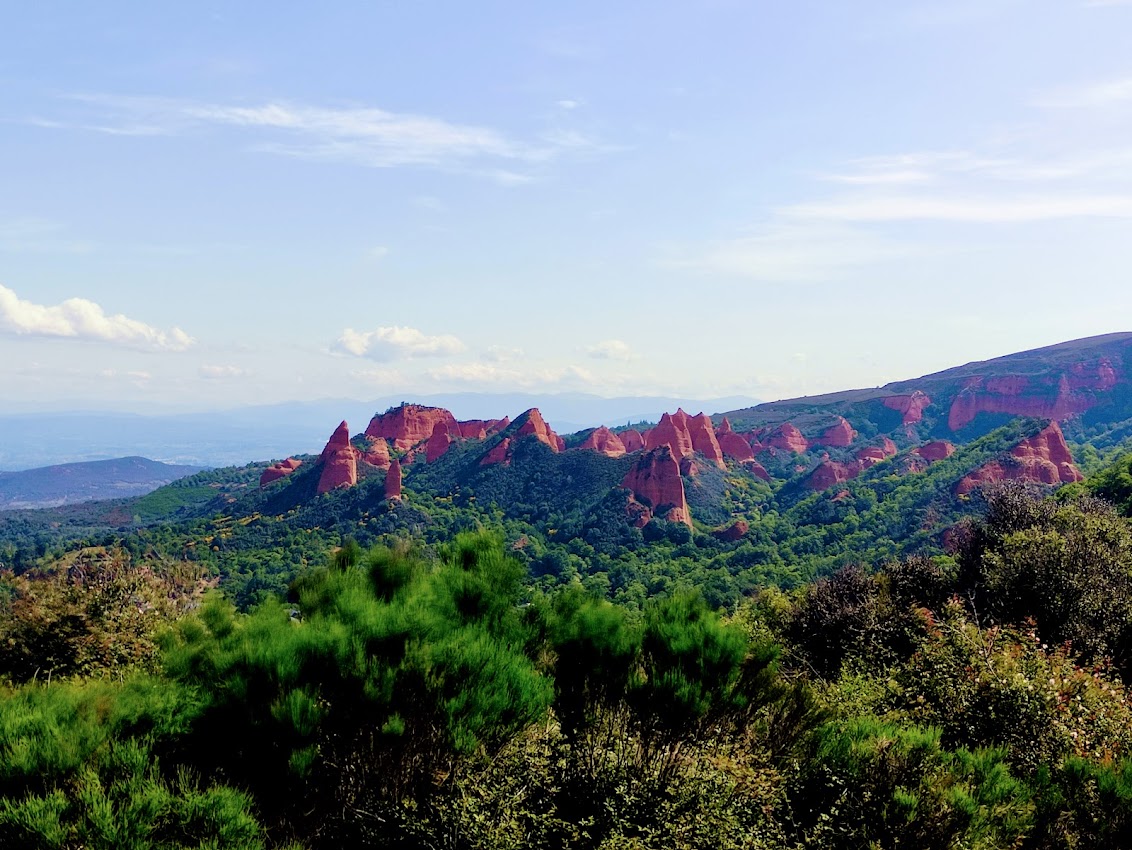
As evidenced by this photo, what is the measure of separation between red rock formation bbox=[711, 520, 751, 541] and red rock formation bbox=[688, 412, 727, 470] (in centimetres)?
2762

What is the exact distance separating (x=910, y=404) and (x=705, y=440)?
68.7m

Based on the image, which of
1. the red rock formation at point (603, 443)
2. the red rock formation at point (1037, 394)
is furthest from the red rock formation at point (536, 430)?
the red rock formation at point (1037, 394)

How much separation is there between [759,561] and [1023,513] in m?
46.1

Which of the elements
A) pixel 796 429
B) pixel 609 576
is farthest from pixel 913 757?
pixel 796 429

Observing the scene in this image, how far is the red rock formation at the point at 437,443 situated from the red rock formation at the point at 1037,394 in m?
105

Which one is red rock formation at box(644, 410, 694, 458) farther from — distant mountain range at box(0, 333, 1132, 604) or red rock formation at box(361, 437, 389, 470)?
red rock formation at box(361, 437, 389, 470)

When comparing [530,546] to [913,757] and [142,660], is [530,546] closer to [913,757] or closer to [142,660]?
[142,660]

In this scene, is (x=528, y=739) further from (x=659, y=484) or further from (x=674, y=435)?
(x=674, y=435)

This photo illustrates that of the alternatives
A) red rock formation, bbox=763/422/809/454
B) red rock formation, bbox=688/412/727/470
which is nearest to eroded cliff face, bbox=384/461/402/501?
red rock formation, bbox=688/412/727/470

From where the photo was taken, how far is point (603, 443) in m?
114

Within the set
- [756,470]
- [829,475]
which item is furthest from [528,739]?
[756,470]

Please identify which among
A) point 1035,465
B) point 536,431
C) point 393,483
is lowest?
point 1035,465

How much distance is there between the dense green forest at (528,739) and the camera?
9.51 meters

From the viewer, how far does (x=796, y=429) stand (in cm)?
→ 14538
